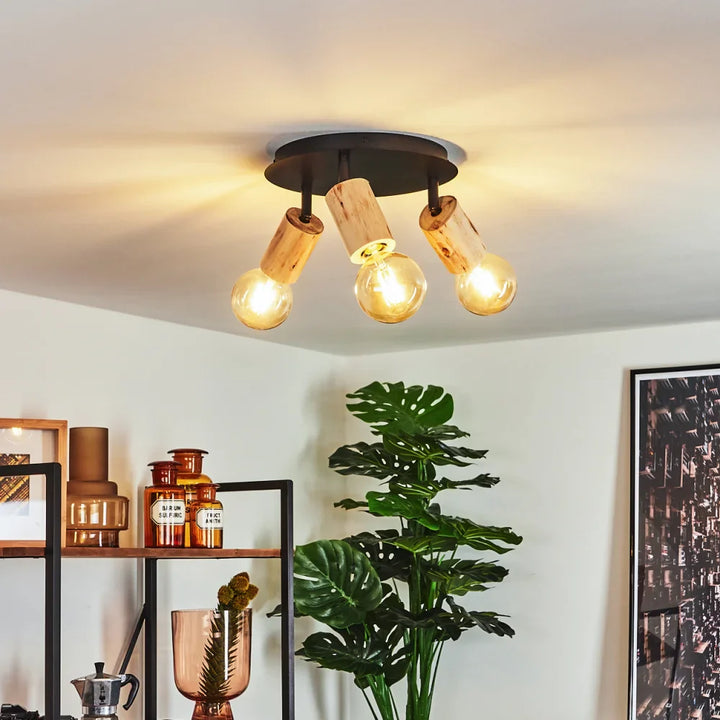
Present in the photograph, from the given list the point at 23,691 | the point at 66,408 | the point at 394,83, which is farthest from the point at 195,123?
Answer: the point at 23,691

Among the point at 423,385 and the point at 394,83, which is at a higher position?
the point at 394,83

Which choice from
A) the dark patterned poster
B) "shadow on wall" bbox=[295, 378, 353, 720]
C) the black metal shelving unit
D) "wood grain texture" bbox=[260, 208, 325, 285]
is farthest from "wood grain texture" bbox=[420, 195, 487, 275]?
"shadow on wall" bbox=[295, 378, 353, 720]

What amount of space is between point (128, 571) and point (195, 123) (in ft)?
7.29

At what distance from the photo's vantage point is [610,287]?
366 cm

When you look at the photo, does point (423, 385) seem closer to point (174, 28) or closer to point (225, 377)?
point (225, 377)

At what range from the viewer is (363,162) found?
223 centimetres

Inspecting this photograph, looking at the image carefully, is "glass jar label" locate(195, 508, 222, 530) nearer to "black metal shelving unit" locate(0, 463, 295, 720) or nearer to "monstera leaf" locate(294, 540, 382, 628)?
"black metal shelving unit" locate(0, 463, 295, 720)

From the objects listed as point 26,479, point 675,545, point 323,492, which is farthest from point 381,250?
point 323,492

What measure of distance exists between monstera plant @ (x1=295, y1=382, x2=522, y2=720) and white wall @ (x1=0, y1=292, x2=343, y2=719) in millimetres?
325

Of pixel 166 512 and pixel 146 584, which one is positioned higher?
pixel 166 512

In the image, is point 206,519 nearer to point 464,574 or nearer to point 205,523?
point 205,523

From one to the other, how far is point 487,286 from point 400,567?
8.13 ft

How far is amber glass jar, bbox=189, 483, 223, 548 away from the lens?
9.84 feet

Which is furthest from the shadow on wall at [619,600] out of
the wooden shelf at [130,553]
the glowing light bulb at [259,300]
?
the glowing light bulb at [259,300]
